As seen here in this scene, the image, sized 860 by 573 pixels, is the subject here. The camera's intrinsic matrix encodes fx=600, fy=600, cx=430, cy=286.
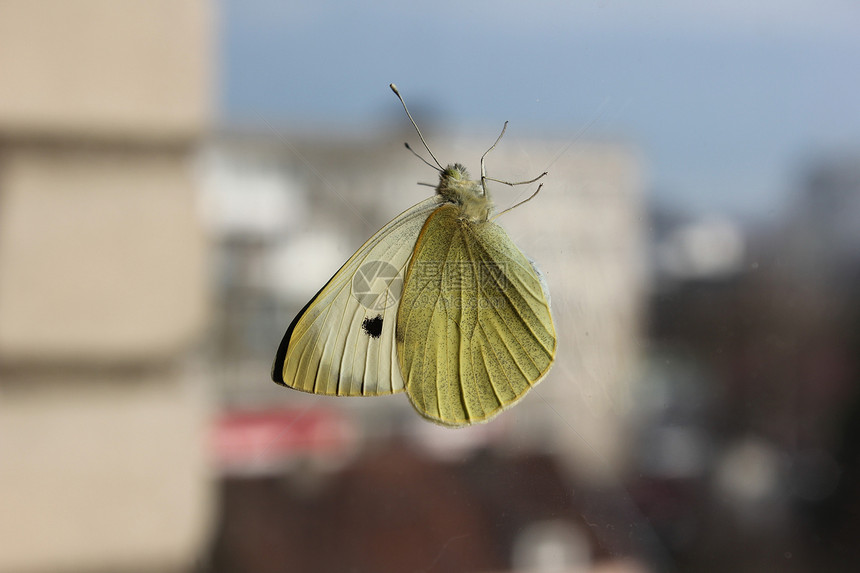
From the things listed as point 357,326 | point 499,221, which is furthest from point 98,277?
point 499,221

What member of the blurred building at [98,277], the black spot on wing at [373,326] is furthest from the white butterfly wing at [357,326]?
the blurred building at [98,277]

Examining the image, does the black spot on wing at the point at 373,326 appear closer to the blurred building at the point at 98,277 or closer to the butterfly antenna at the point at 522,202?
the butterfly antenna at the point at 522,202

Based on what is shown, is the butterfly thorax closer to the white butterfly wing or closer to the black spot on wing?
the white butterfly wing

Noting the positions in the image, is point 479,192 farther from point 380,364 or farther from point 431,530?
point 431,530

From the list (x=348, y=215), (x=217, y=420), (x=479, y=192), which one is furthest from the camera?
(x=217, y=420)

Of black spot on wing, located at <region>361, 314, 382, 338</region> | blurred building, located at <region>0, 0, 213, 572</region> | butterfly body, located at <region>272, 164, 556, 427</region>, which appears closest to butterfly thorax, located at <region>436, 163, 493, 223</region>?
butterfly body, located at <region>272, 164, 556, 427</region>

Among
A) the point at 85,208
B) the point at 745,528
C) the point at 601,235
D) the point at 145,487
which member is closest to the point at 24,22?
the point at 85,208
